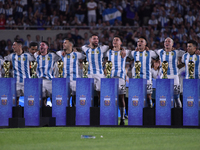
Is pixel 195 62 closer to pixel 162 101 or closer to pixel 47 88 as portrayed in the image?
pixel 162 101

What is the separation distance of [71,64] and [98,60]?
0.70 m

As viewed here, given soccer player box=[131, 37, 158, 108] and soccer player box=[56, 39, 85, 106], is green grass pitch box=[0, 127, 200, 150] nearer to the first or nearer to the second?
soccer player box=[131, 37, 158, 108]

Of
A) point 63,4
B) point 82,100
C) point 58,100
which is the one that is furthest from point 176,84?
point 63,4

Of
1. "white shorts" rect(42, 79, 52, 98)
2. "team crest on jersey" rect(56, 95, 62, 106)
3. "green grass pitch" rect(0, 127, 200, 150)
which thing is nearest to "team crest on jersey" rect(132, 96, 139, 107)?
"green grass pitch" rect(0, 127, 200, 150)

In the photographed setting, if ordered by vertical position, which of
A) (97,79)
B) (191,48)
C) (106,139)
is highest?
(191,48)

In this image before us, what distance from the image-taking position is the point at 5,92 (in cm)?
1191

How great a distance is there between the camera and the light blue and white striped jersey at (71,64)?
1280 cm

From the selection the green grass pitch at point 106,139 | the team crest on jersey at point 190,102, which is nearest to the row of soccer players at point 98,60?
the team crest on jersey at point 190,102

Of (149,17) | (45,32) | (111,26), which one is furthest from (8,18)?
(149,17)

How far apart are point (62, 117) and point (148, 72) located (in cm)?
233

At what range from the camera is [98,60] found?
41.5ft

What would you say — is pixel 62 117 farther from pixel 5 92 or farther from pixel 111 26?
pixel 111 26

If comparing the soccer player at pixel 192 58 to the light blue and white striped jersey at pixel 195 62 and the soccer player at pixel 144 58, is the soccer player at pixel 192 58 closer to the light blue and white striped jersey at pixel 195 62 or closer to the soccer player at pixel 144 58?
the light blue and white striped jersey at pixel 195 62

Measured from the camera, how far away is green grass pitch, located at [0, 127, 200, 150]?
25.0 ft
